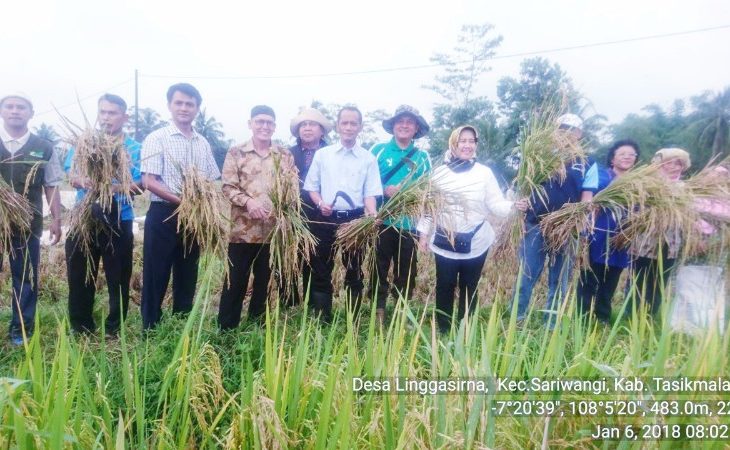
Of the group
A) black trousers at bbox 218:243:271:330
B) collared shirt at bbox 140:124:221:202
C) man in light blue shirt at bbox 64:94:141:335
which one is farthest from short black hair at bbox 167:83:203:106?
→ black trousers at bbox 218:243:271:330

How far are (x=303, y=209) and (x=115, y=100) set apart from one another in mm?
1465

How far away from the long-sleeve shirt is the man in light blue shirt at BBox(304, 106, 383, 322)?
52 cm

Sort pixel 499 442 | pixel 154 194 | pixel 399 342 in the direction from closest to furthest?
pixel 499 442 → pixel 399 342 → pixel 154 194

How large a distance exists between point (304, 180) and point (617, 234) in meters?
2.27

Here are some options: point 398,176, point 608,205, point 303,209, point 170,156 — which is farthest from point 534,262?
point 170,156

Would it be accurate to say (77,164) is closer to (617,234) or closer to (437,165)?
(437,165)

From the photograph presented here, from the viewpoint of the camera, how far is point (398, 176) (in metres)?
3.51

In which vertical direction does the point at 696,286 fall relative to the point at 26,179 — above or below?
below

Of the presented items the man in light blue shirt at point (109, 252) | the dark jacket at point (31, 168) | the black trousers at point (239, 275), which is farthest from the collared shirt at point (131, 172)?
the black trousers at point (239, 275)

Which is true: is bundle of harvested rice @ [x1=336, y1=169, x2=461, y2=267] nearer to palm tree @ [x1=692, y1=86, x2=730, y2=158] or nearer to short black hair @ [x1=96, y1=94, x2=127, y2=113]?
short black hair @ [x1=96, y1=94, x2=127, y2=113]

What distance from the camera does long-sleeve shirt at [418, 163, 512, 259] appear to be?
10.3 ft

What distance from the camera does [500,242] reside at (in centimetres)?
337

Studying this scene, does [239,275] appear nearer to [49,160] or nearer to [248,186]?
[248,186]

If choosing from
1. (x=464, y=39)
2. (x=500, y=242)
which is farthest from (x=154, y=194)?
(x=464, y=39)
